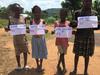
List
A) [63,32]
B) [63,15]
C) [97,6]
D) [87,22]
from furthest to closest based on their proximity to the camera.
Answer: [97,6] → [63,32] → [63,15] → [87,22]

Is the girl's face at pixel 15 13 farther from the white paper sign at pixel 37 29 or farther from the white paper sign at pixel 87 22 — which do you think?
the white paper sign at pixel 87 22

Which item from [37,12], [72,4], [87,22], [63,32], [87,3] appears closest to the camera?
[87,3]

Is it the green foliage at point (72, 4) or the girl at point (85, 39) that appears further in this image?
the green foliage at point (72, 4)

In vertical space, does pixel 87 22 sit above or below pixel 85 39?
above

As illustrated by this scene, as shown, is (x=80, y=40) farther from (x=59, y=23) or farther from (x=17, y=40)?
(x=17, y=40)

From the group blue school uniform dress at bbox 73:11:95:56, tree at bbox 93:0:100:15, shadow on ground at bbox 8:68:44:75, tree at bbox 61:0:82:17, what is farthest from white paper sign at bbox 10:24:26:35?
tree at bbox 61:0:82:17

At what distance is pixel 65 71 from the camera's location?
9180 mm

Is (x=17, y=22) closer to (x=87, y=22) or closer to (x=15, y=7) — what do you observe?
(x=15, y=7)

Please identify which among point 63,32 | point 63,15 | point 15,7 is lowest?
point 63,32

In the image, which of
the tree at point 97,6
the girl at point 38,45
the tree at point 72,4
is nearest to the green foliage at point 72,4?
the tree at point 72,4

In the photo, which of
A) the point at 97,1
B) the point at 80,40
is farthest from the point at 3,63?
the point at 97,1

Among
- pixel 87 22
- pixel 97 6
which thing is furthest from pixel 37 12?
pixel 97 6

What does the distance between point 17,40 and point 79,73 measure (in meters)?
1.82

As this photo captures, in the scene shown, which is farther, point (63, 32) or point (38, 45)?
point (38, 45)
